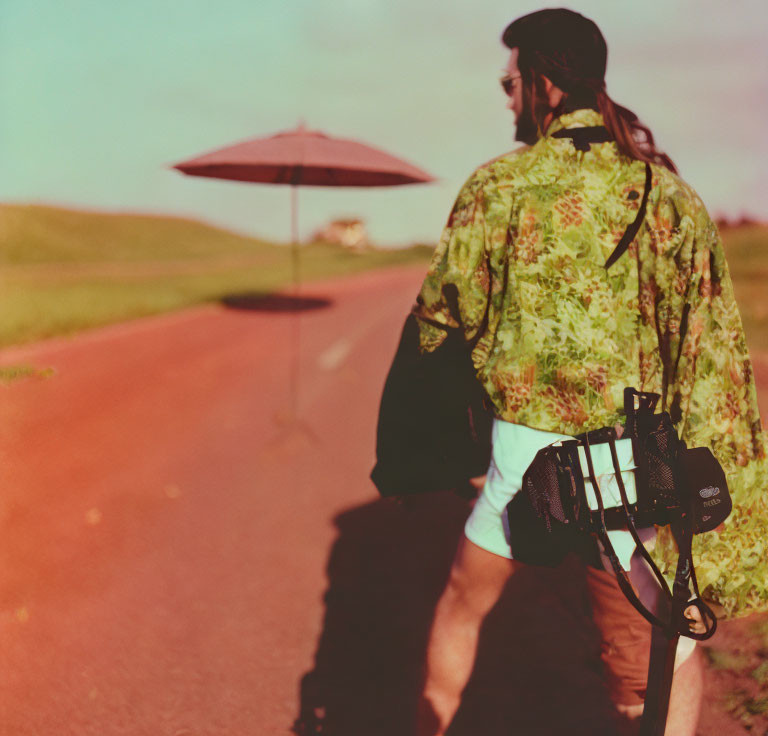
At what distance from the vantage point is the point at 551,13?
172 cm

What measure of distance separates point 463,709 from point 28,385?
6.53 metres

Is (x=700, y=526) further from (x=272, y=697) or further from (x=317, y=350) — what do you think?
(x=317, y=350)

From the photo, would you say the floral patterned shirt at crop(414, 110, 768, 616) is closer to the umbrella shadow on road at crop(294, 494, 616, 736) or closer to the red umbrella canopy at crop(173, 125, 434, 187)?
the umbrella shadow on road at crop(294, 494, 616, 736)

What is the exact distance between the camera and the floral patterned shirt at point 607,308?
5.51 ft

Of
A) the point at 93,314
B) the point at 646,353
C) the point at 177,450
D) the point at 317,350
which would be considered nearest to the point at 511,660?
the point at 646,353

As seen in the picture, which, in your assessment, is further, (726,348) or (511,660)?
(511,660)

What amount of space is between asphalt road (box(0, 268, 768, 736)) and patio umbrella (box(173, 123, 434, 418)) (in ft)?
6.65

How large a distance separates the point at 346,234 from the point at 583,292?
182 feet

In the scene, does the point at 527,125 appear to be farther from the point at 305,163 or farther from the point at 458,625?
the point at 305,163

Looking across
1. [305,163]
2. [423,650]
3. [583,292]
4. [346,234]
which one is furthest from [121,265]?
[583,292]

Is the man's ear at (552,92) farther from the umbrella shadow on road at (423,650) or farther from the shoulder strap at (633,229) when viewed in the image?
the umbrella shadow on road at (423,650)

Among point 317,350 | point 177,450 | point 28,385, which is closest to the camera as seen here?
point 177,450

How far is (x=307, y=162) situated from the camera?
17.1 feet

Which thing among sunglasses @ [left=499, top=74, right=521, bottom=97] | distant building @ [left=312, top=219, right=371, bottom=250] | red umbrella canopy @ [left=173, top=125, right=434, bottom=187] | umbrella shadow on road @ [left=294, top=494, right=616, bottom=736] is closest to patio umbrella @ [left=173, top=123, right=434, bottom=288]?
red umbrella canopy @ [left=173, top=125, right=434, bottom=187]
